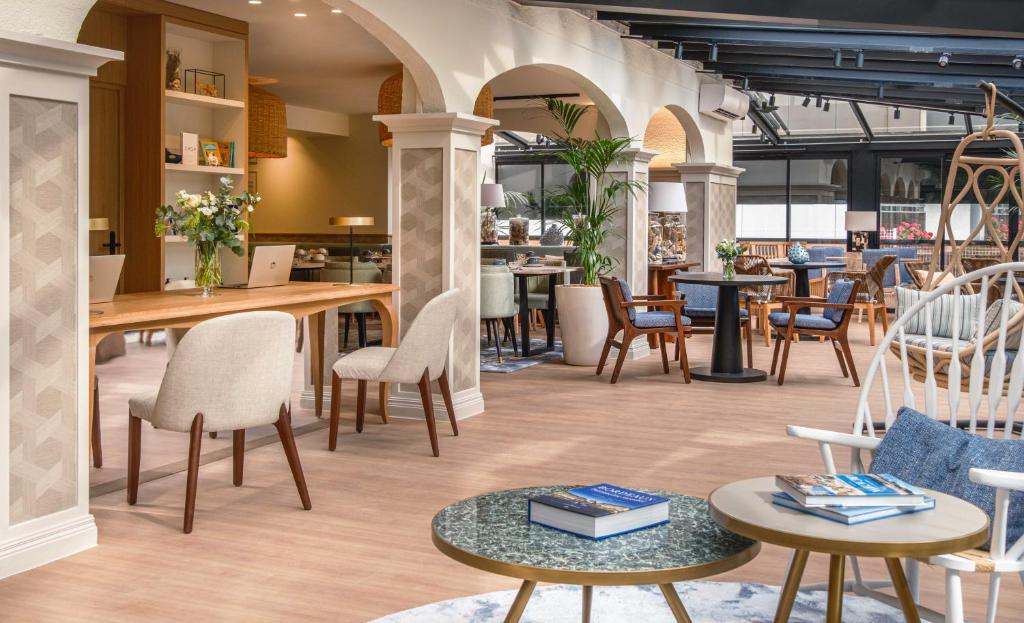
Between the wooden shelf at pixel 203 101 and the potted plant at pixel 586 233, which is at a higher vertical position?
the wooden shelf at pixel 203 101

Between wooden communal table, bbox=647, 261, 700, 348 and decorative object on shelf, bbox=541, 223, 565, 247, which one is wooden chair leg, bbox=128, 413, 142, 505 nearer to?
wooden communal table, bbox=647, 261, 700, 348

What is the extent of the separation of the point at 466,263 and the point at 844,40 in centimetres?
404

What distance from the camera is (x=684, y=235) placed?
11766 millimetres

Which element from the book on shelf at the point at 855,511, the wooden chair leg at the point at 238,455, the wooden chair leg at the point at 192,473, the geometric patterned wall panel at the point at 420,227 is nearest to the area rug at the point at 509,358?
the geometric patterned wall panel at the point at 420,227

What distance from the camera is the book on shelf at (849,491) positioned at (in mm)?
2307

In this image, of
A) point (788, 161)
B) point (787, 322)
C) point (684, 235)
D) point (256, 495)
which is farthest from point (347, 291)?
point (788, 161)

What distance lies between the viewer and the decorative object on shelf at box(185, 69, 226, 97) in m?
7.75

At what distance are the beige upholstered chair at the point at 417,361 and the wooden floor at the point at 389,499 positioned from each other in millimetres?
274

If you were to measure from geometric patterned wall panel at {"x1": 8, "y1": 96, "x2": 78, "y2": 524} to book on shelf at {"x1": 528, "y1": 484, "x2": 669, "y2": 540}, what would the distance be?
199 cm

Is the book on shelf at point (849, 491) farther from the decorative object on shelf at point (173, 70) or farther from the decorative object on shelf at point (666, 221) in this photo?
the decorative object on shelf at point (666, 221)

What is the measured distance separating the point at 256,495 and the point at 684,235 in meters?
7.92

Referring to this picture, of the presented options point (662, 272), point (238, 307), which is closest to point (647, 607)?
point (238, 307)

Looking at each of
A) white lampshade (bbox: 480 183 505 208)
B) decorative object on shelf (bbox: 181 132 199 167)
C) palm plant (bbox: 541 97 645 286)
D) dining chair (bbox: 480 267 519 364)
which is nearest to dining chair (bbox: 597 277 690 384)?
palm plant (bbox: 541 97 645 286)

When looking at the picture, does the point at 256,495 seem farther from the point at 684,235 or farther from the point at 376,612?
the point at 684,235
